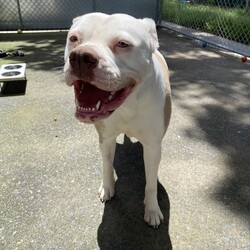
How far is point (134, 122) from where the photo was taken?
5.95ft

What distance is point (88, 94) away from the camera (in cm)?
152

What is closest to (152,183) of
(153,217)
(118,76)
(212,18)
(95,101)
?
(153,217)

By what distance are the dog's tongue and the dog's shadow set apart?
0.96 metres

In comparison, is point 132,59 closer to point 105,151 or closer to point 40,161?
point 105,151

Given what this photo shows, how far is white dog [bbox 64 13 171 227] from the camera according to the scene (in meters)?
1.36

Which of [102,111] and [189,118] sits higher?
[102,111]

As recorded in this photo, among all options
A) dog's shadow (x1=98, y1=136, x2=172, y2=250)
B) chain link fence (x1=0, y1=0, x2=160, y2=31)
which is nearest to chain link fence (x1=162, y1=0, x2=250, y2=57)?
chain link fence (x1=0, y1=0, x2=160, y2=31)

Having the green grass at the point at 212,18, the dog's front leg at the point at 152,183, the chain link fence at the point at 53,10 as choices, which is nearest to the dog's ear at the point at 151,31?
the dog's front leg at the point at 152,183

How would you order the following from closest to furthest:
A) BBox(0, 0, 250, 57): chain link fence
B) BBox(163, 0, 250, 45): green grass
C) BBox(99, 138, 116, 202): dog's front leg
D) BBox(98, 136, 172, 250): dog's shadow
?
BBox(98, 136, 172, 250): dog's shadow < BBox(99, 138, 116, 202): dog's front leg < BBox(163, 0, 250, 45): green grass < BBox(0, 0, 250, 57): chain link fence

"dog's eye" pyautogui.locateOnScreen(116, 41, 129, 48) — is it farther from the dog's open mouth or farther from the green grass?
the green grass

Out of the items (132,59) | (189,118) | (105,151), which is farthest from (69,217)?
(189,118)

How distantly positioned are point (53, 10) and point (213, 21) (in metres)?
4.27

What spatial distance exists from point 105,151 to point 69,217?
531 mm

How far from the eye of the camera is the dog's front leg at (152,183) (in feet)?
6.40
